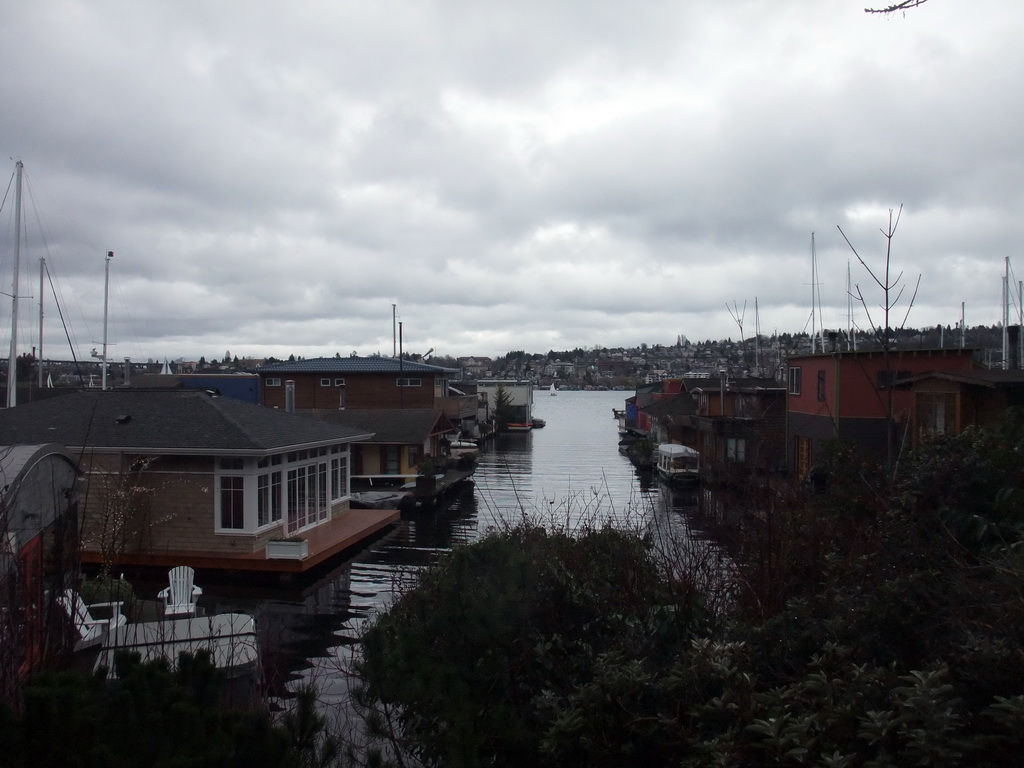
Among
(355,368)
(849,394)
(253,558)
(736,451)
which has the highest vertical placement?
(355,368)

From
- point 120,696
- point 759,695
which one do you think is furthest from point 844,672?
point 120,696

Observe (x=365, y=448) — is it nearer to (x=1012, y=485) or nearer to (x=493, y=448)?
(x=493, y=448)

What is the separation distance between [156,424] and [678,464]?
25.3m

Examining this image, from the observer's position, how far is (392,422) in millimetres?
38500

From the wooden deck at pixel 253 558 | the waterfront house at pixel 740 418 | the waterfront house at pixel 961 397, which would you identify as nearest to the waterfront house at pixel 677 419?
the waterfront house at pixel 740 418

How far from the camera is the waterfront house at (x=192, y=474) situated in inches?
747

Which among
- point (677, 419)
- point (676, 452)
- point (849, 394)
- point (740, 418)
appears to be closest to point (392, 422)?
point (676, 452)

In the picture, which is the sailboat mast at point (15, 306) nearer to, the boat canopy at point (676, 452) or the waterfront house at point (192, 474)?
the waterfront house at point (192, 474)

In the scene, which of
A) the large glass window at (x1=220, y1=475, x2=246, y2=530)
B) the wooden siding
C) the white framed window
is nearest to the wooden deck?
the white framed window

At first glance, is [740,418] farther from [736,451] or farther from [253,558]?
[253,558]

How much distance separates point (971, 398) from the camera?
18047mm

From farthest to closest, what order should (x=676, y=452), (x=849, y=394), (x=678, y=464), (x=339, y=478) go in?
(x=676, y=452) < (x=678, y=464) < (x=849, y=394) < (x=339, y=478)

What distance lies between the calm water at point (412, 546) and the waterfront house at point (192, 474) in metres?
1.34

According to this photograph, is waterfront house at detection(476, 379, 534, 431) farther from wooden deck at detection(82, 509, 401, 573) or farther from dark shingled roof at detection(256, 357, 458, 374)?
wooden deck at detection(82, 509, 401, 573)
